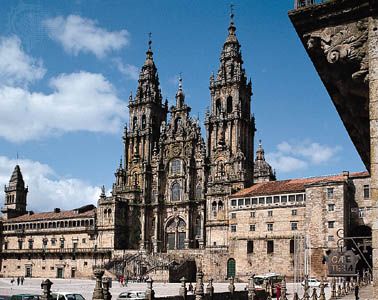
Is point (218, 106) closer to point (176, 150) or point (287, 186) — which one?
point (176, 150)

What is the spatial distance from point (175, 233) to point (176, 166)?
10.1 metres

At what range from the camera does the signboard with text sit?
10594 millimetres

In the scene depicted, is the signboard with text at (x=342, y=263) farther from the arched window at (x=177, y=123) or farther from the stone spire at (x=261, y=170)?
the stone spire at (x=261, y=170)

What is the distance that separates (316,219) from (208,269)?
16.0 meters

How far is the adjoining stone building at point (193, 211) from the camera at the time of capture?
5844 centimetres

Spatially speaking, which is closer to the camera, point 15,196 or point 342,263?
point 342,263

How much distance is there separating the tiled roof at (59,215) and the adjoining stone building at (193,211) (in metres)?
0.23

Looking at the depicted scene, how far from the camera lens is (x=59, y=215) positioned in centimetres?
8488

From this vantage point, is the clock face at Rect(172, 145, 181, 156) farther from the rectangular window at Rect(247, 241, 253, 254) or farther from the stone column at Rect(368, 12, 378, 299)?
the stone column at Rect(368, 12, 378, 299)

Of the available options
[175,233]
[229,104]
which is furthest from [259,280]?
[229,104]

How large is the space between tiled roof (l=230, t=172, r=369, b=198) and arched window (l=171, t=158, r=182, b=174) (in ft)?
49.6

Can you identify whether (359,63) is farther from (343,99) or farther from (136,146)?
(136,146)

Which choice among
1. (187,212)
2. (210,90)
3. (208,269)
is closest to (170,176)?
→ (187,212)

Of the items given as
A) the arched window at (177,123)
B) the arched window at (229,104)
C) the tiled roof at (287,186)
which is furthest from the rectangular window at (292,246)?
the arched window at (177,123)
